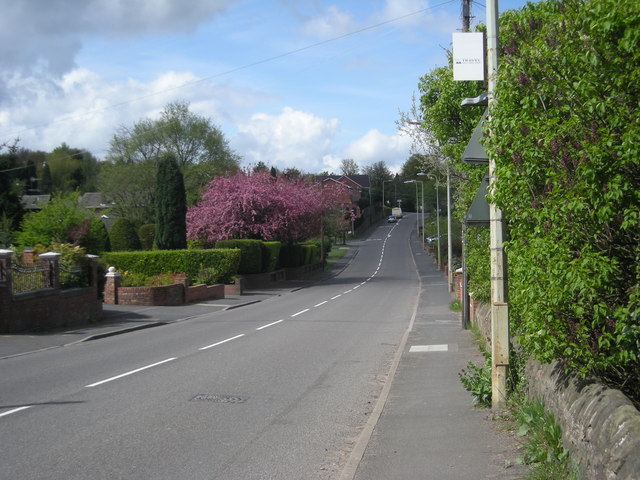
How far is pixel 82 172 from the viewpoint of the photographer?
102812 mm

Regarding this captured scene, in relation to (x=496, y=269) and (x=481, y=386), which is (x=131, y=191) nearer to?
(x=481, y=386)

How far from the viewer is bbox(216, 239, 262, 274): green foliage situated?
41531 mm

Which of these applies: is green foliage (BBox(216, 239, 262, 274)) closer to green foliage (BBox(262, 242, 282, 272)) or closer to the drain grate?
green foliage (BBox(262, 242, 282, 272))

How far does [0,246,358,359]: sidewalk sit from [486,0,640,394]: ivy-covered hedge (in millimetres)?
11889

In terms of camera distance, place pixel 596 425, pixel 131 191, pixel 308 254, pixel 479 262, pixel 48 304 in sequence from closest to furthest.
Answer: pixel 596 425, pixel 479 262, pixel 48 304, pixel 308 254, pixel 131 191

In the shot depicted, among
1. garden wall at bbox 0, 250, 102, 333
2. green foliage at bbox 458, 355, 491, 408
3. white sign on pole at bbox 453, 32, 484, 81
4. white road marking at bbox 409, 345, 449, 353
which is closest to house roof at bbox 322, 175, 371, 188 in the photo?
garden wall at bbox 0, 250, 102, 333

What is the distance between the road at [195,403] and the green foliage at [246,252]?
72.9 ft

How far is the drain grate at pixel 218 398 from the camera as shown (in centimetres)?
926

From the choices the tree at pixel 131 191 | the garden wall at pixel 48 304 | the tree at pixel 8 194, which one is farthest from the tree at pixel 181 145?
the garden wall at pixel 48 304

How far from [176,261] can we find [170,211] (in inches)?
197

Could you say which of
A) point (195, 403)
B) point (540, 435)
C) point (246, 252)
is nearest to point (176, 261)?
point (246, 252)

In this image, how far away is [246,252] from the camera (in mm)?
41625

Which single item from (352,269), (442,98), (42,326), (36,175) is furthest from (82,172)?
(442,98)

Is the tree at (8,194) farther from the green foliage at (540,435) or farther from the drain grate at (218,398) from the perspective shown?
the green foliage at (540,435)
